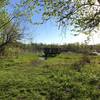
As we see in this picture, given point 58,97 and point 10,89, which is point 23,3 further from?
point 58,97

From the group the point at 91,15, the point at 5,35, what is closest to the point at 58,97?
the point at 91,15

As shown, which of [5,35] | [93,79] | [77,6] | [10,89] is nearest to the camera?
[10,89]

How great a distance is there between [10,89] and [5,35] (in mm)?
32568

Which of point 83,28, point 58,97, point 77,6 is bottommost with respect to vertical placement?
point 58,97

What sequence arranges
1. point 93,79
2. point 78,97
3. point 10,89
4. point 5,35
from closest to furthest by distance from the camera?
1. point 78,97
2. point 10,89
3. point 93,79
4. point 5,35

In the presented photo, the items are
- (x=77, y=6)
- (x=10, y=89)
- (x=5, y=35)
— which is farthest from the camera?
(x=5, y=35)

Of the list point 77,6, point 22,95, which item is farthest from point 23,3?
point 22,95

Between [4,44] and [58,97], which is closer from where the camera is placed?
[58,97]

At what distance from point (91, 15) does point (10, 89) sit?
7362mm

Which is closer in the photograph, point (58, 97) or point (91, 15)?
point (58, 97)

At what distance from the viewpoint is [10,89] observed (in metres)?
15.7

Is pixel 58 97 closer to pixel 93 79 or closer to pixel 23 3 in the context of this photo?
pixel 93 79

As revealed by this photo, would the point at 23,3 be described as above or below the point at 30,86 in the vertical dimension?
above

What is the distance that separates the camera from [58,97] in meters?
14.0
